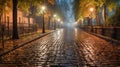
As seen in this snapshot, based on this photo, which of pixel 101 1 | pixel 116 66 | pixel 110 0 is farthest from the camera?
→ pixel 110 0

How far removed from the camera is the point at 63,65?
12.0m

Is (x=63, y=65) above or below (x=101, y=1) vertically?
below

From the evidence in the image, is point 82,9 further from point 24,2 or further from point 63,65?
point 63,65

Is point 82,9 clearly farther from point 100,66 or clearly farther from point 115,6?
point 100,66

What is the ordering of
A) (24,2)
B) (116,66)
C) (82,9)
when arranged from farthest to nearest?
(82,9)
(24,2)
(116,66)

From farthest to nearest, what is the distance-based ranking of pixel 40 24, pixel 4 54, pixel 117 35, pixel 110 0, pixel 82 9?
pixel 40 24 → pixel 82 9 → pixel 110 0 → pixel 117 35 → pixel 4 54

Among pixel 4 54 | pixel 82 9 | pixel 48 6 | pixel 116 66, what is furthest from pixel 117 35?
pixel 48 6

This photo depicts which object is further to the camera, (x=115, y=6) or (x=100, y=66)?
(x=115, y=6)

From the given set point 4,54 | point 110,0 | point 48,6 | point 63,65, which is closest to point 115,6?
point 110,0

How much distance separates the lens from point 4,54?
16.4 metres

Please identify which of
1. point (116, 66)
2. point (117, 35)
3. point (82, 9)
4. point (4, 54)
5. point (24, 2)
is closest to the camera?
point (116, 66)

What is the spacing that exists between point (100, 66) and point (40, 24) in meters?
75.4

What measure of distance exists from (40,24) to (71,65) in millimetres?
75005

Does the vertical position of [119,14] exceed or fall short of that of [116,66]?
it exceeds it
